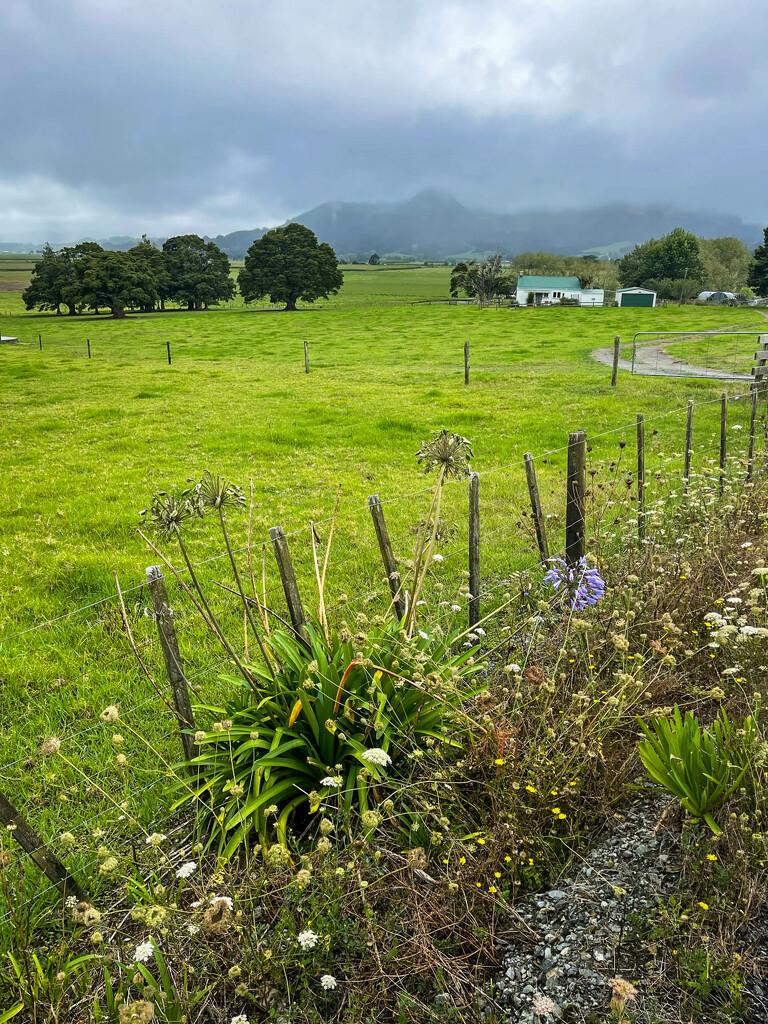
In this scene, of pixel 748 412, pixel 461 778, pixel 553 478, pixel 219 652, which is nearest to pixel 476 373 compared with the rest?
pixel 748 412

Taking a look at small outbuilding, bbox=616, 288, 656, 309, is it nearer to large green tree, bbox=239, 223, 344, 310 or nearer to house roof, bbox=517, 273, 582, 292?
house roof, bbox=517, 273, 582, 292

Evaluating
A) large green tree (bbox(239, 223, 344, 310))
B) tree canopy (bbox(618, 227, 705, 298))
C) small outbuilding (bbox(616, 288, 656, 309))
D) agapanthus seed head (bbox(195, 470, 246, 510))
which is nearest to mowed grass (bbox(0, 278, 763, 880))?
agapanthus seed head (bbox(195, 470, 246, 510))

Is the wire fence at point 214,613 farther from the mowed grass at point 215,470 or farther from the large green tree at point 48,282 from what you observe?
the large green tree at point 48,282

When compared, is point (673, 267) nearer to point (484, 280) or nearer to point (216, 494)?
point (484, 280)

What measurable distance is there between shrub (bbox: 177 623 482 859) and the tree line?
79998mm

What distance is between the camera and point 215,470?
14617 millimetres

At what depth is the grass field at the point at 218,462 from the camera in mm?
6195

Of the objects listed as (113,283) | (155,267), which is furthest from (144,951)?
(155,267)

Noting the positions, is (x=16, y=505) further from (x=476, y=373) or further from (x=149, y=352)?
(x=149, y=352)

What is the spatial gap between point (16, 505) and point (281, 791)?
10636 mm

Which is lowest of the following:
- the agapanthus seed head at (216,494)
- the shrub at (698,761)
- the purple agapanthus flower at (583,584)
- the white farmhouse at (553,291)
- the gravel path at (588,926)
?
the gravel path at (588,926)

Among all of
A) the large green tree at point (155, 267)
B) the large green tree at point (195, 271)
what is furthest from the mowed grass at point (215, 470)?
the large green tree at point (195, 271)

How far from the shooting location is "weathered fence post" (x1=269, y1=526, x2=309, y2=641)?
4668 mm

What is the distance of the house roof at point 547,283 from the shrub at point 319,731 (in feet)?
363
